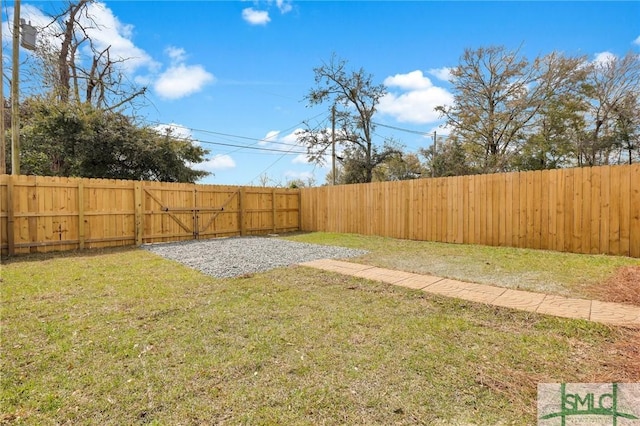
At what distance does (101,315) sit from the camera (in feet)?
9.45

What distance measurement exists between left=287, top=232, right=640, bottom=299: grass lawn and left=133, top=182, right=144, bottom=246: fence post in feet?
17.0

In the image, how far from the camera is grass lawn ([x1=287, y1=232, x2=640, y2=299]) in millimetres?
3779

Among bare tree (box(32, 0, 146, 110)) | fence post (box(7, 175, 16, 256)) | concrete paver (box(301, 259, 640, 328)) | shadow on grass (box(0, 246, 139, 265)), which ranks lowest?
concrete paver (box(301, 259, 640, 328))

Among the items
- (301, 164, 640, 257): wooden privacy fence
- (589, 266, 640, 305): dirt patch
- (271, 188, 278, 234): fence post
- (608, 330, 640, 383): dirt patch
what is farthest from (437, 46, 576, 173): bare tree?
(608, 330, 640, 383): dirt patch

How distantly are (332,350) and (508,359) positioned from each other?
1116 mm

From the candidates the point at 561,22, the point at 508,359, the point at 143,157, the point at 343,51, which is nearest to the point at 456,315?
the point at 508,359

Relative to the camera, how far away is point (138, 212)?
25.5 ft

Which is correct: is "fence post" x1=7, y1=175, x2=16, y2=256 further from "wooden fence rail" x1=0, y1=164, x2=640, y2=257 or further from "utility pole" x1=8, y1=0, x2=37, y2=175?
"utility pole" x1=8, y1=0, x2=37, y2=175

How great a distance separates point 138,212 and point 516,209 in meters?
8.59

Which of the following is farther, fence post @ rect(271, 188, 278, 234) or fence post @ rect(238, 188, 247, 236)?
fence post @ rect(271, 188, 278, 234)

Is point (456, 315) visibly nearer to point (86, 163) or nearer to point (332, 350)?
point (332, 350)

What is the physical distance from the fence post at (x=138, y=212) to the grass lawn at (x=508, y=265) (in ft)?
17.0

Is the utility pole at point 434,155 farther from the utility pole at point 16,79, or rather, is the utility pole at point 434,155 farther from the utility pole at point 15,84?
the utility pole at point 15,84

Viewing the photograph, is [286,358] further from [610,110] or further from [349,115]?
[610,110]
